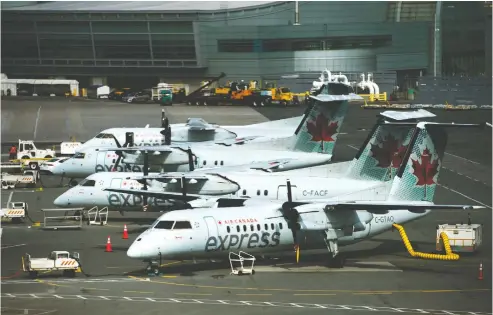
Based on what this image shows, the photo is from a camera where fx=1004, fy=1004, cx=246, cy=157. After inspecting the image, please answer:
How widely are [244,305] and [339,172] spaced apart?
1629cm

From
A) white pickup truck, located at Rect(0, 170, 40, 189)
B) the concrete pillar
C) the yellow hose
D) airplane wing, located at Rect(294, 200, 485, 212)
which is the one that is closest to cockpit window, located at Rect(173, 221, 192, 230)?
airplane wing, located at Rect(294, 200, 485, 212)

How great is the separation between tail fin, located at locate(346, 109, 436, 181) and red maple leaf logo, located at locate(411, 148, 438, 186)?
3.04 metres

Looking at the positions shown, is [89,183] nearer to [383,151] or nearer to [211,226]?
[211,226]

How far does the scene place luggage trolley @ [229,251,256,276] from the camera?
43500mm

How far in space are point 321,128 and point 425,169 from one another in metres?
20.1

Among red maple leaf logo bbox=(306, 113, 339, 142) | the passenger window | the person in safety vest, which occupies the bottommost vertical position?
the person in safety vest

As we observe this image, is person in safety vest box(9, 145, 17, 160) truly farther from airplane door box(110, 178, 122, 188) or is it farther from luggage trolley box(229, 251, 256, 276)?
→ luggage trolley box(229, 251, 256, 276)

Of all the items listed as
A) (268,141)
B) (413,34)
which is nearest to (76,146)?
(268,141)

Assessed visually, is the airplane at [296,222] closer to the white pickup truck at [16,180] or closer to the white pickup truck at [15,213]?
the white pickup truck at [15,213]

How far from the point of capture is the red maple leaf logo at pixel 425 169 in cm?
4759

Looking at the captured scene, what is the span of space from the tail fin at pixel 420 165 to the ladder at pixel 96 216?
18.0 m

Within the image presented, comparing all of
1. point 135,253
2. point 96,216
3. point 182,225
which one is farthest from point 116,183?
point 135,253

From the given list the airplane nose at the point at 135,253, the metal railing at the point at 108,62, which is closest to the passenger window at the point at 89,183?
the airplane nose at the point at 135,253

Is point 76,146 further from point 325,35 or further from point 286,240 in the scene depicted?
point 325,35
